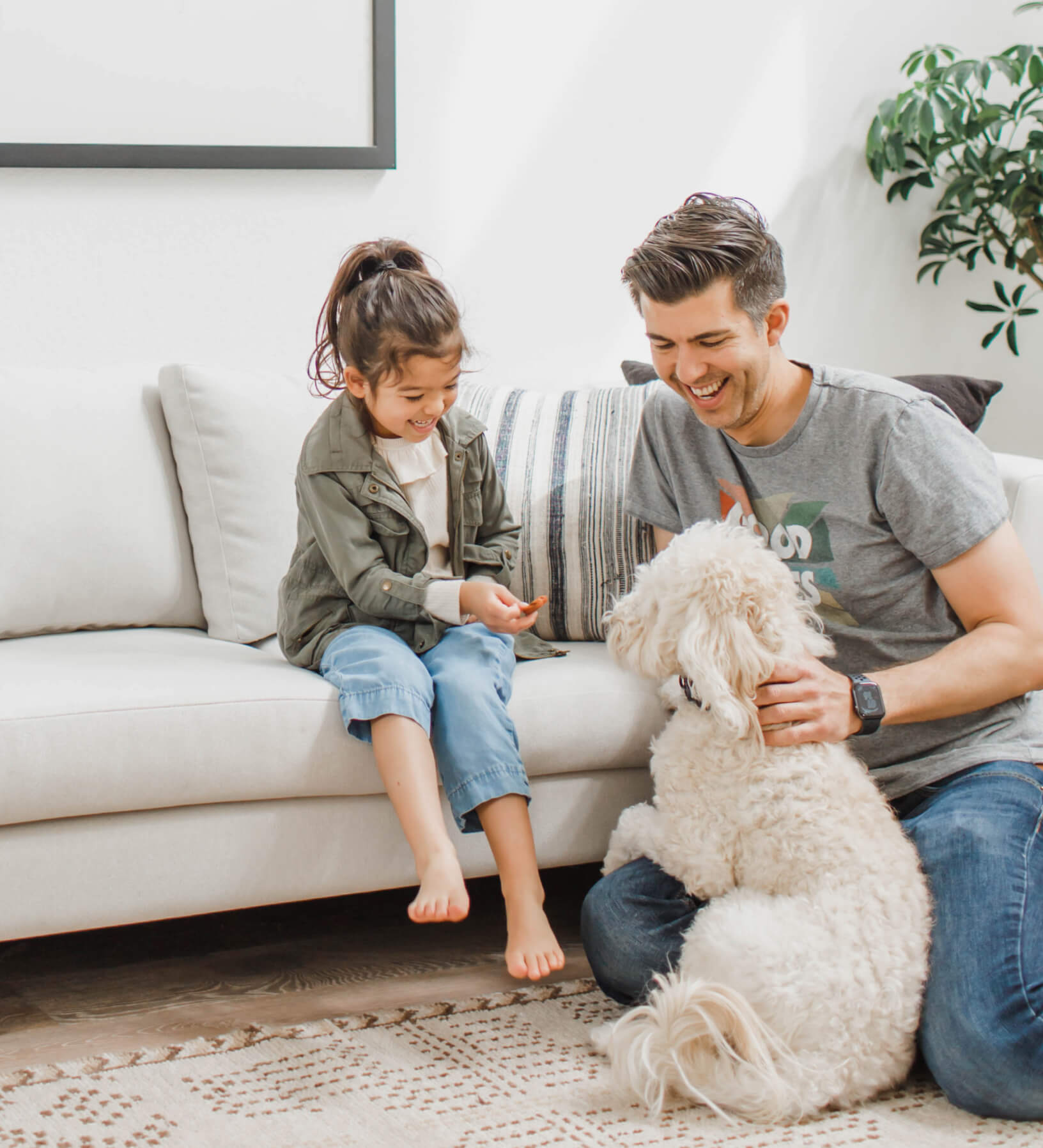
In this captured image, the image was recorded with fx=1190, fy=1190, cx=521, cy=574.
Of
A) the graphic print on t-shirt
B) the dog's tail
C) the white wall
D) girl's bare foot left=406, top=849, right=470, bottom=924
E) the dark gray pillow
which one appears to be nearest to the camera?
the dog's tail

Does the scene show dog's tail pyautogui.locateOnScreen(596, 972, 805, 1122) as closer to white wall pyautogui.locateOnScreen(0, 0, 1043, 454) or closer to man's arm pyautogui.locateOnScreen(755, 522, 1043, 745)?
man's arm pyautogui.locateOnScreen(755, 522, 1043, 745)

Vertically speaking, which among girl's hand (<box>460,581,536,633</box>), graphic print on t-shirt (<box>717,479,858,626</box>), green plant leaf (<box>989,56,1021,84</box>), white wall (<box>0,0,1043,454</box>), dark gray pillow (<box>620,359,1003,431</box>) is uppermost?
green plant leaf (<box>989,56,1021,84</box>)

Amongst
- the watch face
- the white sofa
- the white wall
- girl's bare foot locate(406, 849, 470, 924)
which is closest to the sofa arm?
the white sofa

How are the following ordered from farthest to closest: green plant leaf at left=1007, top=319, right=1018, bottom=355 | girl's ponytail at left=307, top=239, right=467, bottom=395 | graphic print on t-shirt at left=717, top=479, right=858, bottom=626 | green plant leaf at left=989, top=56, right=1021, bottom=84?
green plant leaf at left=1007, top=319, right=1018, bottom=355 → green plant leaf at left=989, top=56, right=1021, bottom=84 → girl's ponytail at left=307, top=239, right=467, bottom=395 → graphic print on t-shirt at left=717, top=479, right=858, bottom=626

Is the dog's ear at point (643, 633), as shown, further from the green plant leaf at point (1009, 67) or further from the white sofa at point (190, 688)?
the green plant leaf at point (1009, 67)

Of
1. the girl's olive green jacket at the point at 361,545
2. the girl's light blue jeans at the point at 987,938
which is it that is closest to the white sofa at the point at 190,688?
the girl's olive green jacket at the point at 361,545

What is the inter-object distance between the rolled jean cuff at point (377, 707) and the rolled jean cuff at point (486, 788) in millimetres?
88

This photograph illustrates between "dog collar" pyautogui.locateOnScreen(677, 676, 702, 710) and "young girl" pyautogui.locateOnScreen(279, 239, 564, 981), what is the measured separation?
0.26m

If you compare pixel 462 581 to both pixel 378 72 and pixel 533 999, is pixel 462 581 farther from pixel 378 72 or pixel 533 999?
pixel 378 72

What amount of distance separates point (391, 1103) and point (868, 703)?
726 millimetres

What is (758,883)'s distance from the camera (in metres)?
1.41

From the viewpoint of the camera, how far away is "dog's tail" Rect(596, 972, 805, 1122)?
1.25 m

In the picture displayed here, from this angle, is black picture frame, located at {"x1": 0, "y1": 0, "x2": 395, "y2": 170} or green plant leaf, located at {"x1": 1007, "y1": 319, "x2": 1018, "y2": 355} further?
green plant leaf, located at {"x1": 1007, "y1": 319, "x2": 1018, "y2": 355}

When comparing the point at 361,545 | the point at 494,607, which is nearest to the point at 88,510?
the point at 361,545
